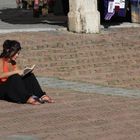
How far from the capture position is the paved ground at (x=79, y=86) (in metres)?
7.49

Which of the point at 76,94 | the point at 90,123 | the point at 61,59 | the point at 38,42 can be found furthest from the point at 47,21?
the point at 90,123

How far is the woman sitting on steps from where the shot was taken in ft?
28.7

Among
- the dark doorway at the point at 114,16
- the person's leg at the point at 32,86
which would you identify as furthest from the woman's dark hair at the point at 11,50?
the dark doorway at the point at 114,16

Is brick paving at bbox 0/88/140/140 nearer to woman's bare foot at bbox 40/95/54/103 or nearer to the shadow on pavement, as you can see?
woman's bare foot at bbox 40/95/54/103

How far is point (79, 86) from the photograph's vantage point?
10.4 meters

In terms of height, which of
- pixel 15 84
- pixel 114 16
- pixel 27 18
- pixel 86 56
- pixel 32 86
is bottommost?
pixel 27 18

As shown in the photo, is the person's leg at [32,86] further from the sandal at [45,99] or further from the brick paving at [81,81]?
the brick paving at [81,81]

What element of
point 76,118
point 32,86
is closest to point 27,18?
point 32,86

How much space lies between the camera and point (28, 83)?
8984mm

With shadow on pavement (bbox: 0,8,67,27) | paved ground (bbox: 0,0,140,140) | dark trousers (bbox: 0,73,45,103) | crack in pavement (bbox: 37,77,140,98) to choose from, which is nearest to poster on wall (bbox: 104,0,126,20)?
paved ground (bbox: 0,0,140,140)

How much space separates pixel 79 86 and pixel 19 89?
192cm

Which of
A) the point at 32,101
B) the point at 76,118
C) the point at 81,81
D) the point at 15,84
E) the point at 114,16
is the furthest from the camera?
the point at 114,16

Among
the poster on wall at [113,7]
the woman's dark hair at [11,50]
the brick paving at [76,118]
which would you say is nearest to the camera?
the brick paving at [76,118]

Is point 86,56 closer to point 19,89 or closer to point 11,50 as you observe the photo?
point 11,50
